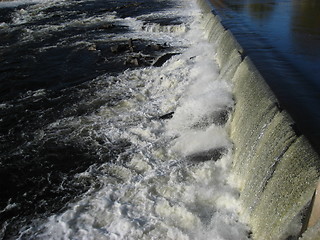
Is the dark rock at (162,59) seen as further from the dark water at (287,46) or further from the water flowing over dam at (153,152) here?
the dark water at (287,46)

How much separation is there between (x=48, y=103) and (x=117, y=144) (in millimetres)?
3870

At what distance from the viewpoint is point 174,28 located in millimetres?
18516

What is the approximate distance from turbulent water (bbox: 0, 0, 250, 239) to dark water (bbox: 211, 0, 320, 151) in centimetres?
149

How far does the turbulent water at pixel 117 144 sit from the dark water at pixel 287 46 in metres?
1.49

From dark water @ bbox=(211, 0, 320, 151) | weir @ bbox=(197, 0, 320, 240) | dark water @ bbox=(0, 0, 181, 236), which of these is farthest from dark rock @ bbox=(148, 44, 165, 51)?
weir @ bbox=(197, 0, 320, 240)

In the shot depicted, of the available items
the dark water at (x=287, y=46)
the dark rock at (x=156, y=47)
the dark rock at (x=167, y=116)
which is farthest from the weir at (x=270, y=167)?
the dark rock at (x=156, y=47)

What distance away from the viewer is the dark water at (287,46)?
6.85 m

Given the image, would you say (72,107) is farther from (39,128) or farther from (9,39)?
(9,39)

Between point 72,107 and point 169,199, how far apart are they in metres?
5.43

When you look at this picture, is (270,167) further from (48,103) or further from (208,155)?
(48,103)

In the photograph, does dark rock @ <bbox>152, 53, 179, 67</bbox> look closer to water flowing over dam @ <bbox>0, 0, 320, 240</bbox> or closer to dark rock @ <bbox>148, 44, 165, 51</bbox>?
water flowing over dam @ <bbox>0, 0, 320, 240</bbox>

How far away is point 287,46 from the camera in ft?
35.8

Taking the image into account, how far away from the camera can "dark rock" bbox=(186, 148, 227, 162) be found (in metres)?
7.42

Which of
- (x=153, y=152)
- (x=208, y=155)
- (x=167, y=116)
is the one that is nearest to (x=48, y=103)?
(x=167, y=116)
